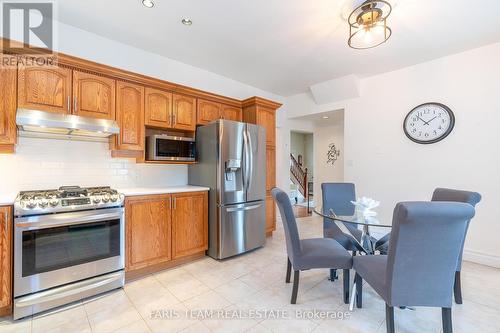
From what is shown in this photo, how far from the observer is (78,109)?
230 centimetres

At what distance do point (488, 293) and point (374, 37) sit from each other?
2.83m

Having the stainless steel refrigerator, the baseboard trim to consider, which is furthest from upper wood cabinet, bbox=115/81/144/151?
the baseboard trim

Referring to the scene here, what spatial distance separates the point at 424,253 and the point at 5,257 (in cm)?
297

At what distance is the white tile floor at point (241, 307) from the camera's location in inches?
67.6

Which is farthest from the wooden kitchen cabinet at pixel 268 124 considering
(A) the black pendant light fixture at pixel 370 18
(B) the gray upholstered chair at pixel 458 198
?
(B) the gray upholstered chair at pixel 458 198

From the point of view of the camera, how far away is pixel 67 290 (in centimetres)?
197

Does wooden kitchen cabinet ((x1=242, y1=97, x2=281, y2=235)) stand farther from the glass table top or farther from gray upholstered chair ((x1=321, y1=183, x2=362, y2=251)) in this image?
the glass table top

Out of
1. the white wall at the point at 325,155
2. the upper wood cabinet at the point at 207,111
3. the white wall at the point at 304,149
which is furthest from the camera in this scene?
the white wall at the point at 304,149

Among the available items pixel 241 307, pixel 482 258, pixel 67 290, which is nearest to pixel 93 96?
pixel 67 290

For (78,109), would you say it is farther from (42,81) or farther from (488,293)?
(488,293)

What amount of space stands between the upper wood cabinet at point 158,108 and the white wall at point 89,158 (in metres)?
0.49

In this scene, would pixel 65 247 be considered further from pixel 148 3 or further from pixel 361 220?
pixel 361 220

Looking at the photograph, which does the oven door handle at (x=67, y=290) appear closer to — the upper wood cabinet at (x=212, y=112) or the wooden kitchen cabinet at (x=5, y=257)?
the wooden kitchen cabinet at (x=5, y=257)

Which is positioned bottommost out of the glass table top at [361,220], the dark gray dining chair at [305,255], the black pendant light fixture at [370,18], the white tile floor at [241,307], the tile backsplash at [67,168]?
the white tile floor at [241,307]
